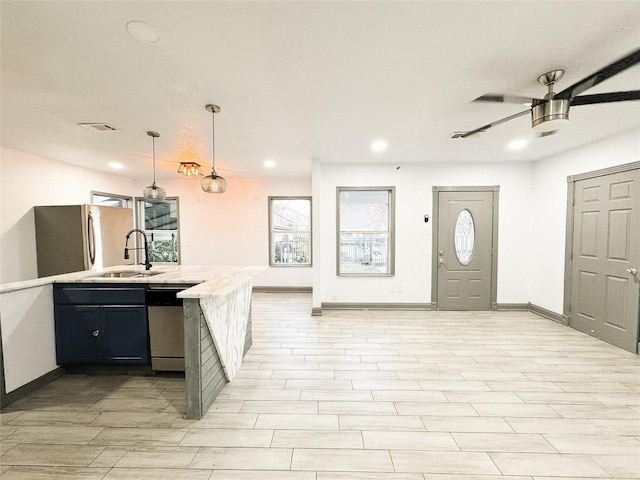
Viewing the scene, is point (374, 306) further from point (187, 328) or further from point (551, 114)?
point (551, 114)

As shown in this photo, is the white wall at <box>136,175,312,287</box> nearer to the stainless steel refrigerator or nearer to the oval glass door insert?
the stainless steel refrigerator

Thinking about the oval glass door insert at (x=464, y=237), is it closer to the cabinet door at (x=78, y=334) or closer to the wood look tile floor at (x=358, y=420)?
the wood look tile floor at (x=358, y=420)

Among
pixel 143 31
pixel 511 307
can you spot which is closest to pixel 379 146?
pixel 143 31

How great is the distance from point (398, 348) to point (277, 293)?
3740 millimetres

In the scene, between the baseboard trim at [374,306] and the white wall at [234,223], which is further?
the white wall at [234,223]

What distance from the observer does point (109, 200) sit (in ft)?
20.1

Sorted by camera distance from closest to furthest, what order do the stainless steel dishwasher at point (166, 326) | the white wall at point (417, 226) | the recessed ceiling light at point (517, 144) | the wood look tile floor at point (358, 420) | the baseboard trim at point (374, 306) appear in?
the wood look tile floor at point (358, 420) < the stainless steel dishwasher at point (166, 326) < the recessed ceiling light at point (517, 144) < the white wall at point (417, 226) < the baseboard trim at point (374, 306)

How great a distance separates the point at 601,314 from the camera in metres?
3.76

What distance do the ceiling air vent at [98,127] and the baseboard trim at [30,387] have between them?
2.62m

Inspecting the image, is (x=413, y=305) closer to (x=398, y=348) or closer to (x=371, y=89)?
(x=398, y=348)

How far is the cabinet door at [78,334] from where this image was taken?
108 inches

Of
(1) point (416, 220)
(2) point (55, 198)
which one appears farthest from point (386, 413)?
(2) point (55, 198)

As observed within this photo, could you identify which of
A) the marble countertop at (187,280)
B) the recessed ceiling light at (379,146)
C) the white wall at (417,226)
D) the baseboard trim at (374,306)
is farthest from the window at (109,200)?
the recessed ceiling light at (379,146)

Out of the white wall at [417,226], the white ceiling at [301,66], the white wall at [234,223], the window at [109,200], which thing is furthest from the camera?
the white wall at [234,223]
